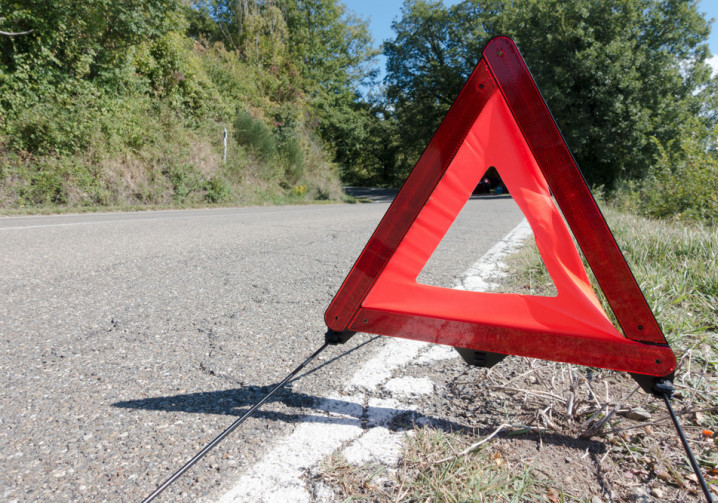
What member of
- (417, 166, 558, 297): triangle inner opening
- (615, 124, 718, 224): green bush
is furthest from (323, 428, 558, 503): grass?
(615, 124, 718, 224): green bush

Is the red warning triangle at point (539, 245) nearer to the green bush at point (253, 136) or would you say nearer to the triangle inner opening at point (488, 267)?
the triangle inner opening at point (488, 267)

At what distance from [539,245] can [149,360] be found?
1691mm

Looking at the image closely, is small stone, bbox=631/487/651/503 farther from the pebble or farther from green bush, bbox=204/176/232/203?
green bush, bbox=204/176/232/203

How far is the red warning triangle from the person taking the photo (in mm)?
1225

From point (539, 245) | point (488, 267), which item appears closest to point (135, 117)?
point (488, 267)

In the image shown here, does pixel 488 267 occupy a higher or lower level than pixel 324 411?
higher

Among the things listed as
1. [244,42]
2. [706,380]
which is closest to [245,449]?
[706,380]

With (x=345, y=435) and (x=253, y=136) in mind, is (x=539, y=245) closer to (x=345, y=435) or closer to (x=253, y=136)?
(x=345, y=435)

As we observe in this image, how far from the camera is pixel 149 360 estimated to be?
1.91m

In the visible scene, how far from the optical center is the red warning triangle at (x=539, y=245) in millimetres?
1225

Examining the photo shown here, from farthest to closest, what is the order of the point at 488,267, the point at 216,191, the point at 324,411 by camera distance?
the point at 216,191 → the point at 488,267 → the point at 324,411

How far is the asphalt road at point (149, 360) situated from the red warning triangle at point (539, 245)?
0.54 m

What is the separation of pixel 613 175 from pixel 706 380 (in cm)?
2750

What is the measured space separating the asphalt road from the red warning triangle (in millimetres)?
541
